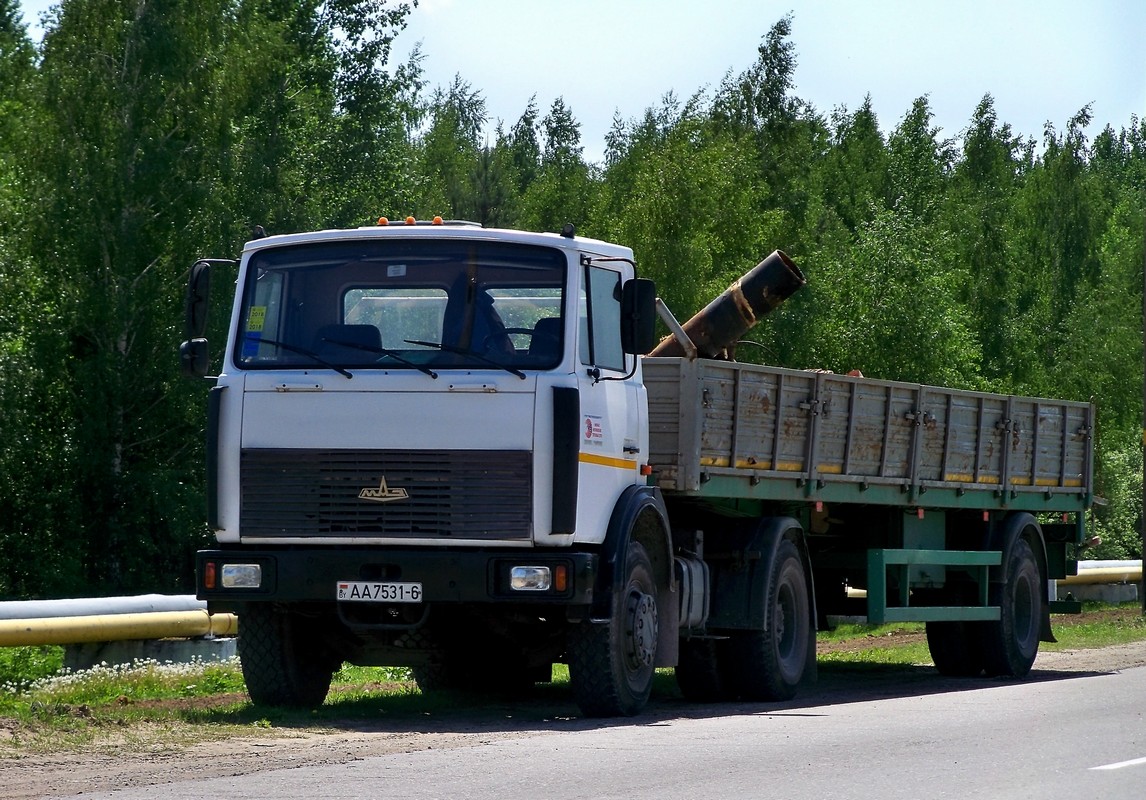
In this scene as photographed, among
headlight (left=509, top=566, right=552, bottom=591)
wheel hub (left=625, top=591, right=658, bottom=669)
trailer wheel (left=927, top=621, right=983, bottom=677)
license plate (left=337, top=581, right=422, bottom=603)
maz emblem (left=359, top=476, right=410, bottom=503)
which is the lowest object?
trailer wheel (left=927, top=621, right=983, bottom=677)

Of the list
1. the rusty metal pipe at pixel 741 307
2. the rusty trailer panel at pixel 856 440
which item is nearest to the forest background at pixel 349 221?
the rusty trailer panel at pixel 856 440

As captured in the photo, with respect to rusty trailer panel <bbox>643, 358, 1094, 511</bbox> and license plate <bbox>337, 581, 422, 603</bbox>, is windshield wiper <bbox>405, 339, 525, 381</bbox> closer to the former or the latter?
license plate <bbox>337, 581, 422, 603</bbox>

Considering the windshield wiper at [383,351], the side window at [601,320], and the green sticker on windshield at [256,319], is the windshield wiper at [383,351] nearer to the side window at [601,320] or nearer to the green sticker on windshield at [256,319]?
the green sticker on windshield at [256,319]

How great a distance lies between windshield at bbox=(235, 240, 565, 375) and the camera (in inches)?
424

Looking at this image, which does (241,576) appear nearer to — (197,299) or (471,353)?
(197,299)

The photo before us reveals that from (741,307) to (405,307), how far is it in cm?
403

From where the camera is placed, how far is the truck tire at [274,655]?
449 inches

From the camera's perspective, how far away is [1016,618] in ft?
56.9

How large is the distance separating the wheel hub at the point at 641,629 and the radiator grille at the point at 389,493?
1.18 m

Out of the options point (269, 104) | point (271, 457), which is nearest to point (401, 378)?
point (271, 457)

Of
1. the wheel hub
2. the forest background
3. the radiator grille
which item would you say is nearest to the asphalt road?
the wheel hub

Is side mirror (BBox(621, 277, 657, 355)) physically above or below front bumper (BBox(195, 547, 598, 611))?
above

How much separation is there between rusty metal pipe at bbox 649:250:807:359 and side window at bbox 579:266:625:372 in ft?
8.87

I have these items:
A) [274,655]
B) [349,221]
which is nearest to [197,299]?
[274,655]
